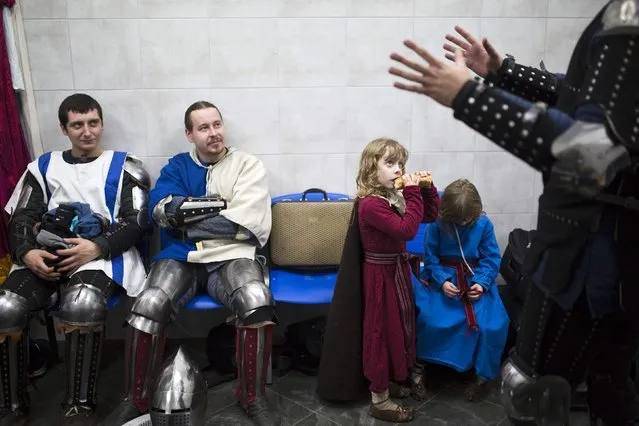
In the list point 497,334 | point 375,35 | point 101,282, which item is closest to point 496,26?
Answer: point 375,35

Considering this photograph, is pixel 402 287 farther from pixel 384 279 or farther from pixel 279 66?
pixel 279 66

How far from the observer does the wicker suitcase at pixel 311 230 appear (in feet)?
8.45

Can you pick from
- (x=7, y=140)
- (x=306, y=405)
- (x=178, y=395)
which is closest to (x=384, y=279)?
(x=306, y=405)

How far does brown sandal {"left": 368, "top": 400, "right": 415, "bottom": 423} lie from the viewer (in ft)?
7.03

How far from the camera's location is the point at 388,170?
6.92 ft

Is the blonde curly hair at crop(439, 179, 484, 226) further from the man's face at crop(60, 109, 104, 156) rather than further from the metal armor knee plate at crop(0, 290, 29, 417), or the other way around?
the metal armor knee plate at crop(0, 290, 29, 417)

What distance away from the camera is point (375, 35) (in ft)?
8.80

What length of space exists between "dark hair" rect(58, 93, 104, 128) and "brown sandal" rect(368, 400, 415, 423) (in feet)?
6.06

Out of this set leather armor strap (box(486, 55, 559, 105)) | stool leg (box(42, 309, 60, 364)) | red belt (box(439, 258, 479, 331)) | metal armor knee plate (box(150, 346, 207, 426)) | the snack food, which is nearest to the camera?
leather armor strap (box(486, 55, 559, 105))

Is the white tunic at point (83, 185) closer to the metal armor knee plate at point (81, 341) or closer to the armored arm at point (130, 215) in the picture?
the armored arm at point (130, 215)

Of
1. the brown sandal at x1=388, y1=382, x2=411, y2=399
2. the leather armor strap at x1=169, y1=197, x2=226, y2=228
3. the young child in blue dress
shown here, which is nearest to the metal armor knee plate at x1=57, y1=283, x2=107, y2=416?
the leather armor strap at x1=169, y1=197, x2=226, y2=228

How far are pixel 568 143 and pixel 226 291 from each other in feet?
5.23

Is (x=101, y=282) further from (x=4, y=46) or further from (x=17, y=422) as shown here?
(x=4, y=46)

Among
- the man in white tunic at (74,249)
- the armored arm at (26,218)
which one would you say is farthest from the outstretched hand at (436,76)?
the armored arm at (26,218)
